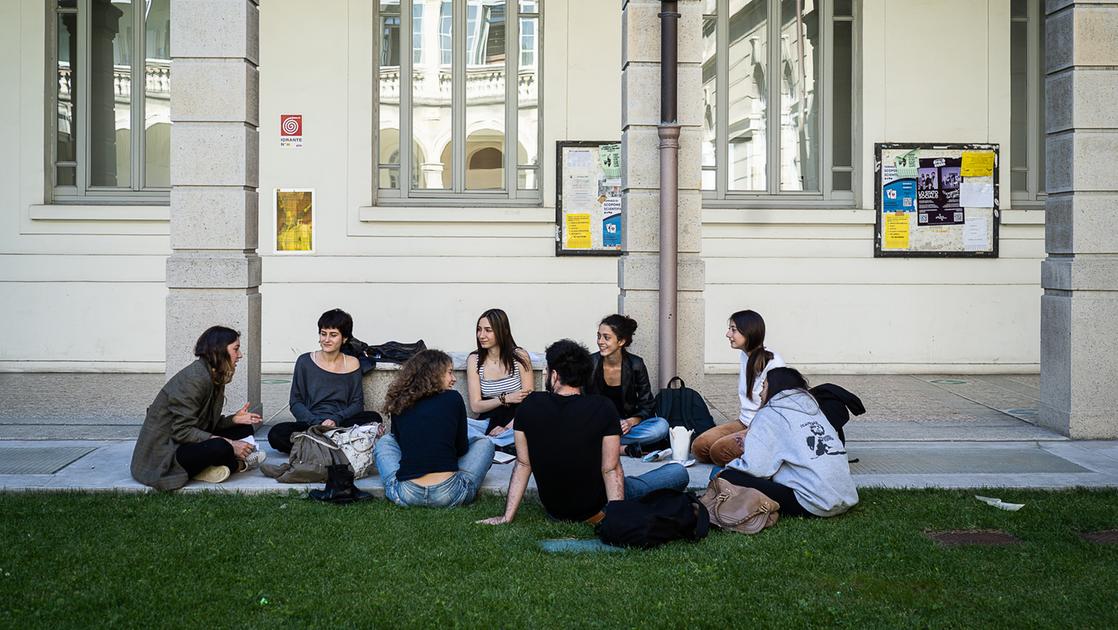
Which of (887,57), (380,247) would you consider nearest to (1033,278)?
(887,57)

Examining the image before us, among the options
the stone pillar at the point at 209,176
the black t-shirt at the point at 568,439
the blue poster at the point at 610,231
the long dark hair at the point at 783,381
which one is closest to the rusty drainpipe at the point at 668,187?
the long dark hair at the point at 783,381

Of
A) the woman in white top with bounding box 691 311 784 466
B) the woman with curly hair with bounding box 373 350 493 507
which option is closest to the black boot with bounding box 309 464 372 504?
the woman with curly hair with bounding box 373 350 493 507

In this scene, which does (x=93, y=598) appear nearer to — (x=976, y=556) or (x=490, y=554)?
(x=490, y=554)

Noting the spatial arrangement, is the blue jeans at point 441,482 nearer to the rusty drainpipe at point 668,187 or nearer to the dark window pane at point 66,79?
the rusty drainpipe at point 668,187

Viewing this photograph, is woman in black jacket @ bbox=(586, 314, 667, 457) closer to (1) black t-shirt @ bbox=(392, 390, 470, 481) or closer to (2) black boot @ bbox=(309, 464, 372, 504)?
(1) black t-shirt @ bbox=(392, 390, 470, 481)

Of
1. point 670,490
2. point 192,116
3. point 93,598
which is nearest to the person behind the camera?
point 93,598

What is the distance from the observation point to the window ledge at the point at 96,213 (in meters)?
13.2

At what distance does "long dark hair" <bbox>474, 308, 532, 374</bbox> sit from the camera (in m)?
9.03

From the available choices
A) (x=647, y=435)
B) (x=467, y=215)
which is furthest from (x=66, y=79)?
(x=647, y=435)

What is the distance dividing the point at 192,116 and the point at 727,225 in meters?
6.64

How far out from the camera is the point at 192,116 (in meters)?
9.28

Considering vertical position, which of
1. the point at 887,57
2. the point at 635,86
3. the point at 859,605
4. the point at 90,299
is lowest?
the point at 859,605

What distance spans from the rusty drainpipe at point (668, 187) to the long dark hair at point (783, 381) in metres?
2.36

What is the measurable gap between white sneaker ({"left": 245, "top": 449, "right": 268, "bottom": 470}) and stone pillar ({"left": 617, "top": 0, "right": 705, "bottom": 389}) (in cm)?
321
